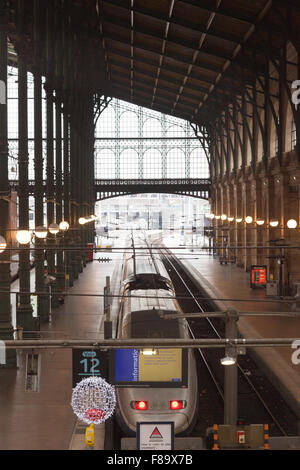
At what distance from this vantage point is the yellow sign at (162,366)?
1274 centimetres

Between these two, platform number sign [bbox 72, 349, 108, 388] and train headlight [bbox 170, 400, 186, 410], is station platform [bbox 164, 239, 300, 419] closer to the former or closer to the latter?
train headlight [bbox 170, 400, 186, 410]

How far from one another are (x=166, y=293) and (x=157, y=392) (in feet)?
18.6

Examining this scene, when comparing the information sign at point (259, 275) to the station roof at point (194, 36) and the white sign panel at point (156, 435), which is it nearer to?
the station roof at point (194, 36)

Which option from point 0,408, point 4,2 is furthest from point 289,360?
point 4,2

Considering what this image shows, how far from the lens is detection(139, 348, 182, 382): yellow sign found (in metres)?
12.7

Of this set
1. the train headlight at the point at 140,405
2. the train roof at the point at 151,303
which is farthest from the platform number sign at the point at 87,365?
the train roof at the point at 151,303

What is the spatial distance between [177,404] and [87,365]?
7.31 feet

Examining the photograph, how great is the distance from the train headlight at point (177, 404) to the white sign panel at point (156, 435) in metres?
2.89

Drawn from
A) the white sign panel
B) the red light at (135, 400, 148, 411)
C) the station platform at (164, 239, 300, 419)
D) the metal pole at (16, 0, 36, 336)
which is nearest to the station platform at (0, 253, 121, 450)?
the red light at (135, 400, 148, 411)

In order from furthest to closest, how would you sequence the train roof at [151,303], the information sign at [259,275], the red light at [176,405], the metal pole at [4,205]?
1. the information sign at [259,275]
2. the metal pole at [4,205]
3. the train roof at [151,303]
4. the red light at [176,405]

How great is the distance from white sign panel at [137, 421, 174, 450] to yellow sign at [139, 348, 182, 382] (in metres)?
2.66

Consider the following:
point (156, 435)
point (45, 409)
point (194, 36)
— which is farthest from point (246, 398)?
point (194, 36)

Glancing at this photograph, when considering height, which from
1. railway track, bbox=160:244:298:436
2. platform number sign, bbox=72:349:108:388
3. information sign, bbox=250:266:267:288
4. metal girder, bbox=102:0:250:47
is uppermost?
metal girder, bbox=102:0:250:47
